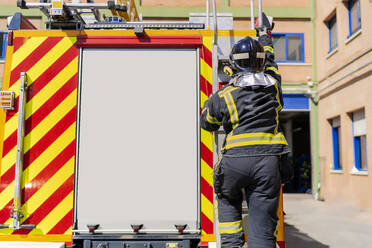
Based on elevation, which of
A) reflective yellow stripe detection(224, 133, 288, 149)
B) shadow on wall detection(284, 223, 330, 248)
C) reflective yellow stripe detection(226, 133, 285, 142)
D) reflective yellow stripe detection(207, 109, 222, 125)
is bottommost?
shadow on wall detection(284, 223, 330, 248)

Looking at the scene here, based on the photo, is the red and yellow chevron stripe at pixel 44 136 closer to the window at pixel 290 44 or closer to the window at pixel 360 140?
the window at pixel 360 140

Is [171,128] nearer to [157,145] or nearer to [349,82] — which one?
[157,145]

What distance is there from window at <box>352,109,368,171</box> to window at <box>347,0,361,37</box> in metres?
2.60

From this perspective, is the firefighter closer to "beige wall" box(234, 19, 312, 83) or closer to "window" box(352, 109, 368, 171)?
"window" box(352, 109, 368, 171)

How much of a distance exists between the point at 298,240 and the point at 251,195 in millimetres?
4646

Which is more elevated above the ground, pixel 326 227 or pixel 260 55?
pixel 260 55

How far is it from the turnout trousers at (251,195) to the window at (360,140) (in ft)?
31.3

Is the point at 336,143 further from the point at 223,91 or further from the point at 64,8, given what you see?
the point at 64,8

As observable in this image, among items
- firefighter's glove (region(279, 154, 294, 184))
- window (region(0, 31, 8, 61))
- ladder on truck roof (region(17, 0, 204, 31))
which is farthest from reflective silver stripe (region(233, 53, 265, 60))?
window (region(0, 31, 8, 61))

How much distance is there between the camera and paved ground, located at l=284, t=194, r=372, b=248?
657cm

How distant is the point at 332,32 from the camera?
13836 millimetres

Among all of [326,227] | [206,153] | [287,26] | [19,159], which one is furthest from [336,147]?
[19,159]

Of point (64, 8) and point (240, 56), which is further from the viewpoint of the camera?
point (64, 8)

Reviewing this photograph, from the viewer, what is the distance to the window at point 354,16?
37.7ft
